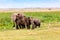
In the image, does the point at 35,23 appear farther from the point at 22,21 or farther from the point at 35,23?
the point at 22,21

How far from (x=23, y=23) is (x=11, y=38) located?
9.28 metres

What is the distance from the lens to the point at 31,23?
29.8 metres

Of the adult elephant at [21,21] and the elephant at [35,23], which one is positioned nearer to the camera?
the adult elephant at [21,21]

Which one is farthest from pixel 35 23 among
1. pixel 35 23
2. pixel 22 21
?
pixel 22 21

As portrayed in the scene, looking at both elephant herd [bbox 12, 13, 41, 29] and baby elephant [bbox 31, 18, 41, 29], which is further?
baby elephant [bbox 31, 18, 41, 29]

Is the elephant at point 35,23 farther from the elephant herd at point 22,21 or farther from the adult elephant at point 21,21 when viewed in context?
the adult elephant at point 21,21

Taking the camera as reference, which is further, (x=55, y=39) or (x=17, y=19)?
(x=17, y=19)

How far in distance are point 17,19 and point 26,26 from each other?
45.5 inches

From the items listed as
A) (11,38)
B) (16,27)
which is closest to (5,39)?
(11,38)

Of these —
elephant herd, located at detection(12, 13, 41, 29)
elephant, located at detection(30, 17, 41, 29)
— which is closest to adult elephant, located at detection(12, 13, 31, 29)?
elephant herd, located at detection(12, 13, 41, 29)

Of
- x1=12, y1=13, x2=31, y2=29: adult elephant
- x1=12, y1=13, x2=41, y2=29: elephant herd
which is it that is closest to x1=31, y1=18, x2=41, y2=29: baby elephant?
x1=12, y1=13, x2=41, y2=29: elephant herd

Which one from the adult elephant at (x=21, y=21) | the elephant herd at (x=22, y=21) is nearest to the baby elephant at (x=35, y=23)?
the elephant herd at (x=22, y=21)

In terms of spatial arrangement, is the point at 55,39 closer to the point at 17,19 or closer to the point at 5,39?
the point at 5,39

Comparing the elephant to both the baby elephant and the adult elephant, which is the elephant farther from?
the adult elephant
